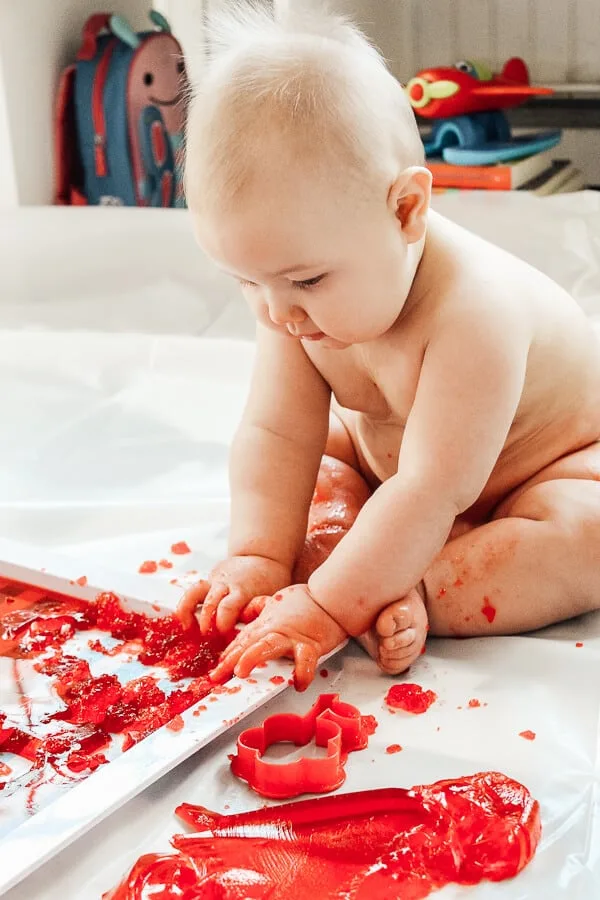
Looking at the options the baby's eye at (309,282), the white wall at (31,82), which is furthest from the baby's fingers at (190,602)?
the white wall at (31,82)

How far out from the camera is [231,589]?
74cm

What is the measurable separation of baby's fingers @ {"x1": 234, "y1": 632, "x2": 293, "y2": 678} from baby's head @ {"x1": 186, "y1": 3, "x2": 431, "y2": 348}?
187 mm

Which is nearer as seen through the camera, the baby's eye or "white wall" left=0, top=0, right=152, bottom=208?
the baby's eye

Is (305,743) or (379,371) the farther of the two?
(379,371)

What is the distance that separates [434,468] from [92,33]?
4.73 feet

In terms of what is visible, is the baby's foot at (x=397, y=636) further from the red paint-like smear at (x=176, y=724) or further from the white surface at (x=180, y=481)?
the red paint-like smear at (x=176, y=724)

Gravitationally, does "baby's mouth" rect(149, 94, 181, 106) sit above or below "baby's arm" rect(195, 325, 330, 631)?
above

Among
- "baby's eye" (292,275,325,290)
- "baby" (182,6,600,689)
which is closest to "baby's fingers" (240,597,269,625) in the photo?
"baby" (182,6,600,689)

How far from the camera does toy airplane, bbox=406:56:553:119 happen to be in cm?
170

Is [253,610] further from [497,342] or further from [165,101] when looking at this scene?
[165,101]

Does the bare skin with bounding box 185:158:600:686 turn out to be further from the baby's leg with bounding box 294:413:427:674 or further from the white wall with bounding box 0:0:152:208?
the white wall with bounding box 0:0:152:208

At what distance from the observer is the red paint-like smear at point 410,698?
0.65 metres

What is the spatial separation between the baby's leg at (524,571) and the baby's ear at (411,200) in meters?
0.20

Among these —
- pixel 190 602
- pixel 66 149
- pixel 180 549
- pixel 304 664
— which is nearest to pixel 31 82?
pixel 66 149
